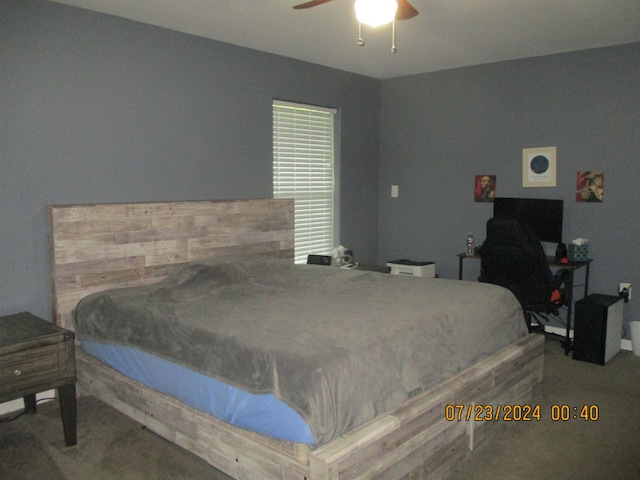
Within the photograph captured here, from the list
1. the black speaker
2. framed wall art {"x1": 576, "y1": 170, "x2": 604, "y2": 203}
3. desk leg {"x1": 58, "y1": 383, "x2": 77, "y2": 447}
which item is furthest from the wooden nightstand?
framed wall art {"x1": 576, "y1": 170, "x2": 604, "y2": 203}

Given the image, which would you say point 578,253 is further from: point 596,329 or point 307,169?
point 307,169

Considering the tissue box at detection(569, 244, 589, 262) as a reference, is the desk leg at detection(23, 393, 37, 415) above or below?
below

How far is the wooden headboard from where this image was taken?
3182mm

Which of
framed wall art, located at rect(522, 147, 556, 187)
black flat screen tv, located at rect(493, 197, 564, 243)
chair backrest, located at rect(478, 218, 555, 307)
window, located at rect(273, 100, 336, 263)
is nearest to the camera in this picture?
chair backrest, located at rect(478, 218, 555, 307)

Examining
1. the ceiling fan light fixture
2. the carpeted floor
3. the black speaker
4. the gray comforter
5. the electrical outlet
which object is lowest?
the carpeted floor

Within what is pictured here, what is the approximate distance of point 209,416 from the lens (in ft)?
7.33

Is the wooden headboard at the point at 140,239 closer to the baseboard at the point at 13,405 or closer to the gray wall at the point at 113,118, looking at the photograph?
the gray wall at the point at 113,118

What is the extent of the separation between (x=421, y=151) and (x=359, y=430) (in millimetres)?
3905

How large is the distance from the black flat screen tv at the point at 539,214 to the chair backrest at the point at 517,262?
61 centimetres

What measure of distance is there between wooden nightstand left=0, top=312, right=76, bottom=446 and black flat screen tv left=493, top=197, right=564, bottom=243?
147 inches

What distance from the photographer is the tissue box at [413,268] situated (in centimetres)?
504

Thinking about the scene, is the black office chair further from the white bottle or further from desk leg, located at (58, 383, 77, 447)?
desk leg, located at (58, 383, 77, 447)

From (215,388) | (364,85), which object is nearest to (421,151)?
(364,85)

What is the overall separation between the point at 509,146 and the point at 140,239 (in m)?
3.36
